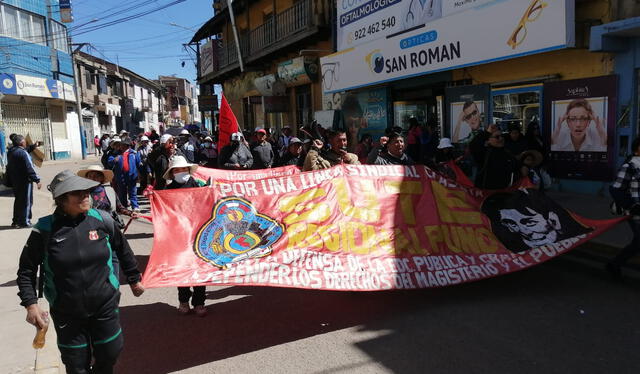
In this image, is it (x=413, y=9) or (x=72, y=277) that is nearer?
(x=72, y=277)

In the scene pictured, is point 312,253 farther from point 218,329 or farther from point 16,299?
point 16,299

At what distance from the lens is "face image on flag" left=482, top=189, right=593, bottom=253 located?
532cm

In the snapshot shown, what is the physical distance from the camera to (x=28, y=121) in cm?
3194

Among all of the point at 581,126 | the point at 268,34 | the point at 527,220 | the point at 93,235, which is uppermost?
the point at 268,34

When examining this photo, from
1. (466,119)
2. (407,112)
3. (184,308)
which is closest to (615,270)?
(184,308)

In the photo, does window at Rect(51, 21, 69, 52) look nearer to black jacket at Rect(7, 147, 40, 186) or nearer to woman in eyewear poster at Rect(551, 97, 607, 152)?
black jacket at Rect(7, 147, 40, 186)

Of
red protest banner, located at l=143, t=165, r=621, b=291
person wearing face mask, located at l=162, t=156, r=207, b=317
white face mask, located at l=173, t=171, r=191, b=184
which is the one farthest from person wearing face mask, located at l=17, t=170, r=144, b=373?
white face mask, located at l=173, t=171, r=191, b=184

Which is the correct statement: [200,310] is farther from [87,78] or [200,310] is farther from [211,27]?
[87,78]

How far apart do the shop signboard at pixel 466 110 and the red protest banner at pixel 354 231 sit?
6.38 m

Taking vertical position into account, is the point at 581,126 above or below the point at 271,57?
below

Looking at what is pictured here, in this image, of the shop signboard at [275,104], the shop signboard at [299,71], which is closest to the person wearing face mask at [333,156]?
the shop signboard at [299,71]

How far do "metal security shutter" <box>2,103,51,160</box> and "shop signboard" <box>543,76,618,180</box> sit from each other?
3055 cm

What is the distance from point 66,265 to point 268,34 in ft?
73.0

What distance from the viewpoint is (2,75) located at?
28.2 meters
